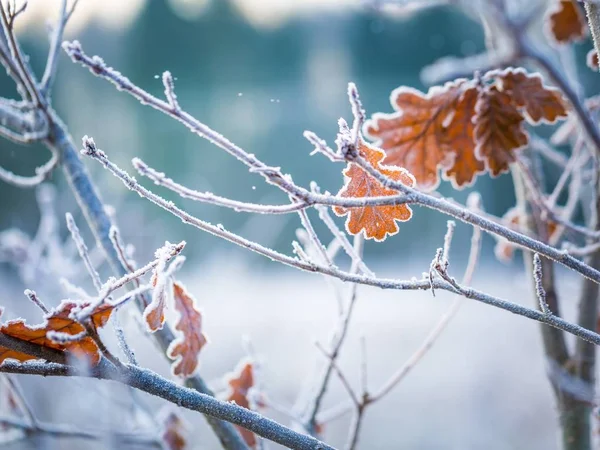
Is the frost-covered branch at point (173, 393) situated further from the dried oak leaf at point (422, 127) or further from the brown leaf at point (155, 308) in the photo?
the dried oak leaf at point (422, 127)

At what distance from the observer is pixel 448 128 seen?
0.83 metres

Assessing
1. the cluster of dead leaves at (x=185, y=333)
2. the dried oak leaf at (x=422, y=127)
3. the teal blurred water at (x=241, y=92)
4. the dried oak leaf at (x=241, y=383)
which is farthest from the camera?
the teal blurred water at (x=241, y=92)

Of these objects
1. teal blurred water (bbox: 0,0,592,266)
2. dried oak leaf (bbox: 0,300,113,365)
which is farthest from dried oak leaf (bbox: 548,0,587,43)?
teal blurred water (bbox: 0,0,592,266)

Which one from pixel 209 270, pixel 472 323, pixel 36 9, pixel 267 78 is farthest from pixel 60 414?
pixel 267 78

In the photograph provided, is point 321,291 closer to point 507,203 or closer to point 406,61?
point 507,203

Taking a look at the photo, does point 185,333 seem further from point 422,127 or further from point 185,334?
point 422,127

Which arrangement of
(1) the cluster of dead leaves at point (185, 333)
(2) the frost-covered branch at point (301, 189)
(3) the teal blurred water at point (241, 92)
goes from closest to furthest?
1. (2) the frost-covered branch at point (301, 189)
2. (1) the cluster of dead leaves at point (185, 333)
3. (3) the teal blurred water at point (241, 92)

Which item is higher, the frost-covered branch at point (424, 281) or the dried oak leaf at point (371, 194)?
the dried oak leaf at point (371, 194)

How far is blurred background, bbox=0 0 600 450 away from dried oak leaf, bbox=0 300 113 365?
1731 mm

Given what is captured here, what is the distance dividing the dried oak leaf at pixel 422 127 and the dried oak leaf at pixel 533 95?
5 centimetres

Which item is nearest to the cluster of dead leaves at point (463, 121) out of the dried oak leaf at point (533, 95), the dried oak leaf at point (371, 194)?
the dried oak leaf at point (533, 95)

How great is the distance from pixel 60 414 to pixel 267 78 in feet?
17.6

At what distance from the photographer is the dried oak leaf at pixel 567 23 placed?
993mm

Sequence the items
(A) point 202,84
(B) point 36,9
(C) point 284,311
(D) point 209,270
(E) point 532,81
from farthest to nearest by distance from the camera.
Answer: (A) point 202,84
(C) point 284,311
(D) point 209,270
(B) point 36,9
(E) point 532,81
